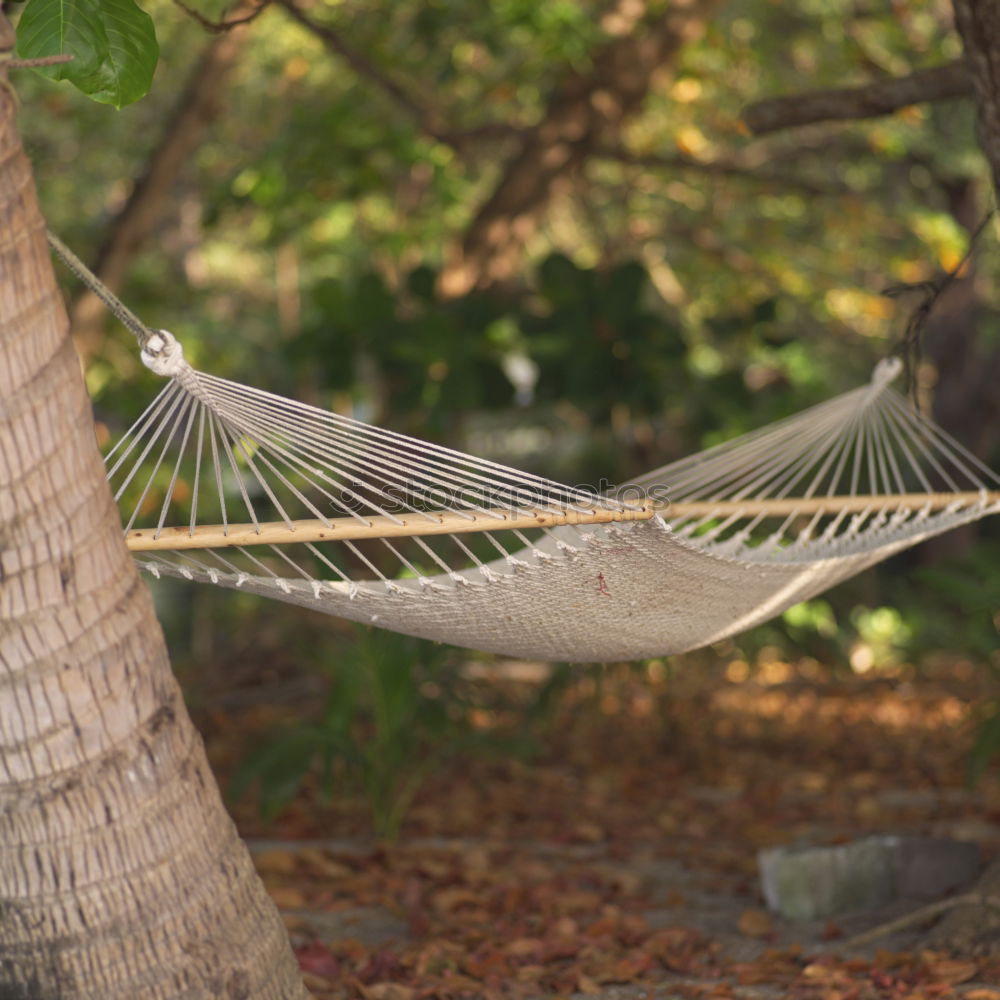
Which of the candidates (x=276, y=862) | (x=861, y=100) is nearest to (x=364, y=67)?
(x=861, y=100)

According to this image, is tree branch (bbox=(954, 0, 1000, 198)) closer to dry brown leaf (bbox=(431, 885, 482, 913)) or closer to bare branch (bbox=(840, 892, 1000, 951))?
bare branch (bbox=(840, 892, 1000, 951))

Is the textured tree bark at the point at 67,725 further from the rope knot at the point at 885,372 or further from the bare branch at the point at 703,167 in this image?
the bare branch at the point at 703,167

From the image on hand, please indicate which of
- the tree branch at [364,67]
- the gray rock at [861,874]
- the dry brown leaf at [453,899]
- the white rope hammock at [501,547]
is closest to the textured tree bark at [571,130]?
the tree branch at [364,67]

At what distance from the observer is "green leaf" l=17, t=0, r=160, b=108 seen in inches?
44.4

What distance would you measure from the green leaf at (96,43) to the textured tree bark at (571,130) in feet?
7.44

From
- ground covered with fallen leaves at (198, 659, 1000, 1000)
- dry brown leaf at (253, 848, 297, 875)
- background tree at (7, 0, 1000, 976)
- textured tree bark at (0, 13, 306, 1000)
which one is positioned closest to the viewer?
textured tree bark at (0, 13, 306, 1000)

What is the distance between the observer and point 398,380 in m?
3.41

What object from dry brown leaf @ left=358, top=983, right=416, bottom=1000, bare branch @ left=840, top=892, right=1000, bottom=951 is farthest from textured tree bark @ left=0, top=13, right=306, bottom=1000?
bare branch @ left=840, top=892, right=1000, bottom=951

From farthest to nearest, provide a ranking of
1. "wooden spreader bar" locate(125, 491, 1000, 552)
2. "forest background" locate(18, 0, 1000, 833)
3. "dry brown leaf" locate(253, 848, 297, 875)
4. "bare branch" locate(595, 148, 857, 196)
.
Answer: "bare branch" locate(595, 148, 857, 196) → "forest background" locate(18, 0, 1000, 833) → "dry brown leaf" locate(253, 848, 297, 875) → "wooden spreader bar" locate(125, 491, 1000, 552)

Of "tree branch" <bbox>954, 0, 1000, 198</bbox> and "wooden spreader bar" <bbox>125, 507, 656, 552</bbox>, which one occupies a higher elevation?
"tree branch" <bbox>954, 0, 1000, 198</bbox>

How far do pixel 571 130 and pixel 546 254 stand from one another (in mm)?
665

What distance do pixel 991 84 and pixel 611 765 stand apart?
6.66 feet

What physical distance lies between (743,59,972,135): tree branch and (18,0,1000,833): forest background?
0.7 inches

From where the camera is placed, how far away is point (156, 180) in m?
3.18
